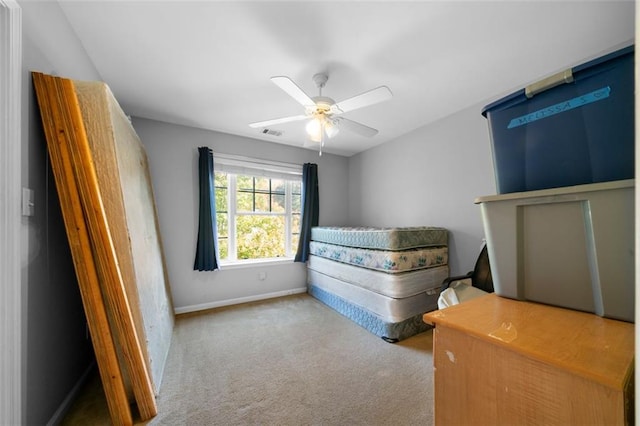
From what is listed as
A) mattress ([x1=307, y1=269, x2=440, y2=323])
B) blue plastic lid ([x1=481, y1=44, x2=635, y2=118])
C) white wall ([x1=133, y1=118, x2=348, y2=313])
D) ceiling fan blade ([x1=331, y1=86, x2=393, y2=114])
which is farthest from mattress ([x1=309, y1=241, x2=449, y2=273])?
blue plastic lid ([x1=481, y1=44, x2=635, y2=118])

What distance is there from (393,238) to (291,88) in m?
1.63

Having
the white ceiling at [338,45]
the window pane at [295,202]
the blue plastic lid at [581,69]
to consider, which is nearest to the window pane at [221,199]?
the window pane at [295,202]

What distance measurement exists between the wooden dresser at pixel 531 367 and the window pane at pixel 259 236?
3190 mm

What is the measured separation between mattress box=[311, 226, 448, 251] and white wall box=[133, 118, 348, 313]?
1.33m

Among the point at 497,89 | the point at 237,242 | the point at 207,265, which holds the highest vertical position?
the point at 497,89

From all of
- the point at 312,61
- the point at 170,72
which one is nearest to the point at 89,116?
the point at 170,72

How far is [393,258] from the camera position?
2.34 m

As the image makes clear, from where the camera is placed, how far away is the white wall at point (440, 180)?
8.29 ft

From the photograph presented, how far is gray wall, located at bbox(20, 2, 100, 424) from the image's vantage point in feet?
3.73

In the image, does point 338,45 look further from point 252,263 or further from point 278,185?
point 252,263

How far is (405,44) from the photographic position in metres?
1.67

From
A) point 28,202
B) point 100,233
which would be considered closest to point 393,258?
point 100,233

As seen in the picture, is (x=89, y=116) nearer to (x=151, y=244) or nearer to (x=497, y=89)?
(x=151, y=244)

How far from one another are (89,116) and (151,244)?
1.18 metres
